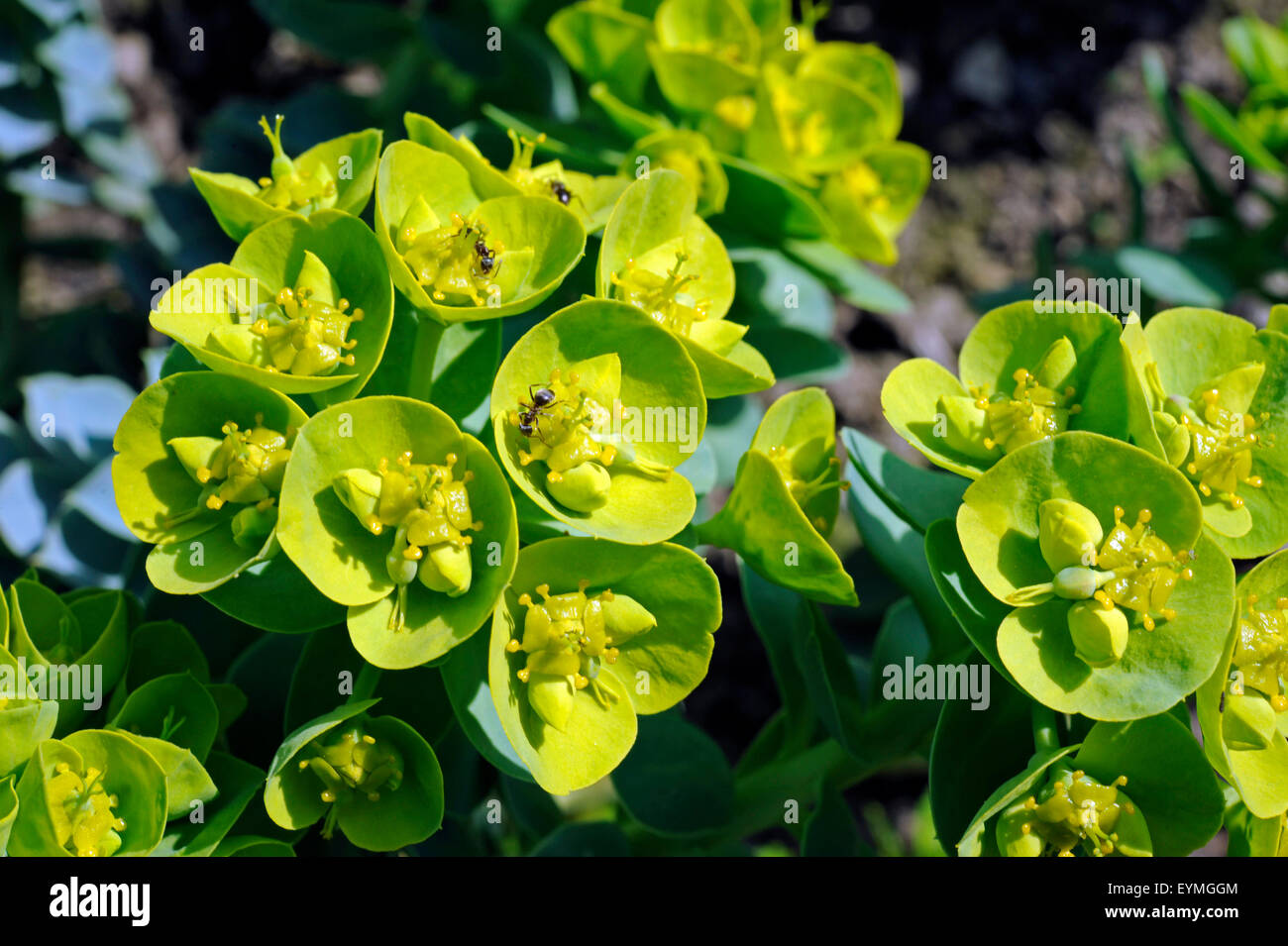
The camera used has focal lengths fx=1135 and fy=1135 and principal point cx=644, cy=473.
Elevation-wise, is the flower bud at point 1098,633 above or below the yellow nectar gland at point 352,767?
above

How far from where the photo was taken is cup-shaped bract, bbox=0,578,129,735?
Result: 1.62m

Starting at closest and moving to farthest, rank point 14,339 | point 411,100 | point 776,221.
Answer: point 776,221
point 411,100
point 14,339

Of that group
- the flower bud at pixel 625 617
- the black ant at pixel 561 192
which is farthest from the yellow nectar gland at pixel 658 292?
the flower bud at pixel 625 617

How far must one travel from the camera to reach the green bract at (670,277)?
171 cm

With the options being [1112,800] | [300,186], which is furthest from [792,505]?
[300,186]

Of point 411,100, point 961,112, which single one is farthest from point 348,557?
point 961,112

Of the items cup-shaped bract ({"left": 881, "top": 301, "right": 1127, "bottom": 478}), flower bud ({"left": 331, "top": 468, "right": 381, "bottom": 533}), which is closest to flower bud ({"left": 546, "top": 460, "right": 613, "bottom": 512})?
flower bud ({"left": 331, "top": 468, "right": 381, "bottom": 533})

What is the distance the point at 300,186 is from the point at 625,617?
886mm

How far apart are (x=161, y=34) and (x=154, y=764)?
3123 mm

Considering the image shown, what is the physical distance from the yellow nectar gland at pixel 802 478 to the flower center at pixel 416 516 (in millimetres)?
561

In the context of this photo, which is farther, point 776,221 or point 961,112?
point 961,112

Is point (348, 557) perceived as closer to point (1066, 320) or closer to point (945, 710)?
point (945, 710)

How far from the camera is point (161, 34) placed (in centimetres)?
381

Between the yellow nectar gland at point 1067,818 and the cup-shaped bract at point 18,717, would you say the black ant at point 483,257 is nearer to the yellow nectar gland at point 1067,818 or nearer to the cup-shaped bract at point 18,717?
the cup-shaped bract at point 18,717
